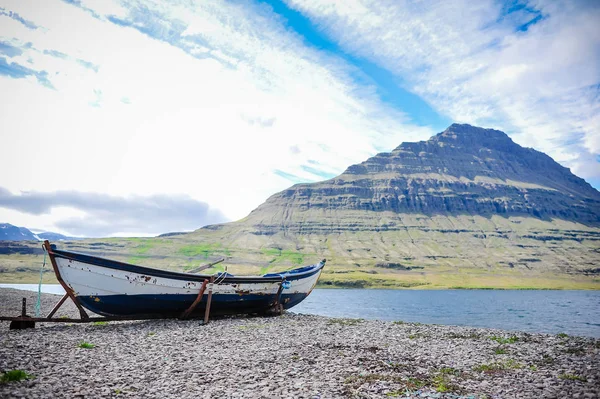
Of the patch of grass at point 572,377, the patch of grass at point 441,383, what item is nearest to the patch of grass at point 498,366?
the patch of grass at point 572,377

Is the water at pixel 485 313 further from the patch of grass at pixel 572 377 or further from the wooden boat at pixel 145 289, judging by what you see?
the patch of grass at pixel 572 377

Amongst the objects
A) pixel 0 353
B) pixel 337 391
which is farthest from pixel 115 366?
pixel 337 391

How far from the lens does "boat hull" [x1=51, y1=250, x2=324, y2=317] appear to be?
22.5m

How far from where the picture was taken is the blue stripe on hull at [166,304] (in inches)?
913

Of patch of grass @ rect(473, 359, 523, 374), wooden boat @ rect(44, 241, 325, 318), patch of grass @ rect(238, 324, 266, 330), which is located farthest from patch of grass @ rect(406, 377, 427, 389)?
wooden boat @ rect(44, 241, 325, 318)

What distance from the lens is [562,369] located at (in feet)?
48.0

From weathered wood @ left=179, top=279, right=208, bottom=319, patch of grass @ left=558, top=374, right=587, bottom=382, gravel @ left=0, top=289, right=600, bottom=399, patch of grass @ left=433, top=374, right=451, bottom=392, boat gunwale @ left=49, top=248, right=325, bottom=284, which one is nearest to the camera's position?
gravel @ left=0, top=289, right=600, bottom=399

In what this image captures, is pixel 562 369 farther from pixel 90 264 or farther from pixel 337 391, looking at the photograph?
pixel 90 264

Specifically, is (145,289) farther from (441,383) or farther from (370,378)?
(441,383)

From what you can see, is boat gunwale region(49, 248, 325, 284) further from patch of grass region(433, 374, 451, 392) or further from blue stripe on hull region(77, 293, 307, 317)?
patch of grass region(433, 374, 451, 392)

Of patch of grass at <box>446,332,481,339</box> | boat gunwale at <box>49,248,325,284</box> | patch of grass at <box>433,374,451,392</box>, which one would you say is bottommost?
patch of grass at <box>446,332,481,339</box>

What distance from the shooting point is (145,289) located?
24.0 metres

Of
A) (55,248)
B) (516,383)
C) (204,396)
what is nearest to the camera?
(204,396)

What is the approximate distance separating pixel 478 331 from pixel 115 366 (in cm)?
2563
